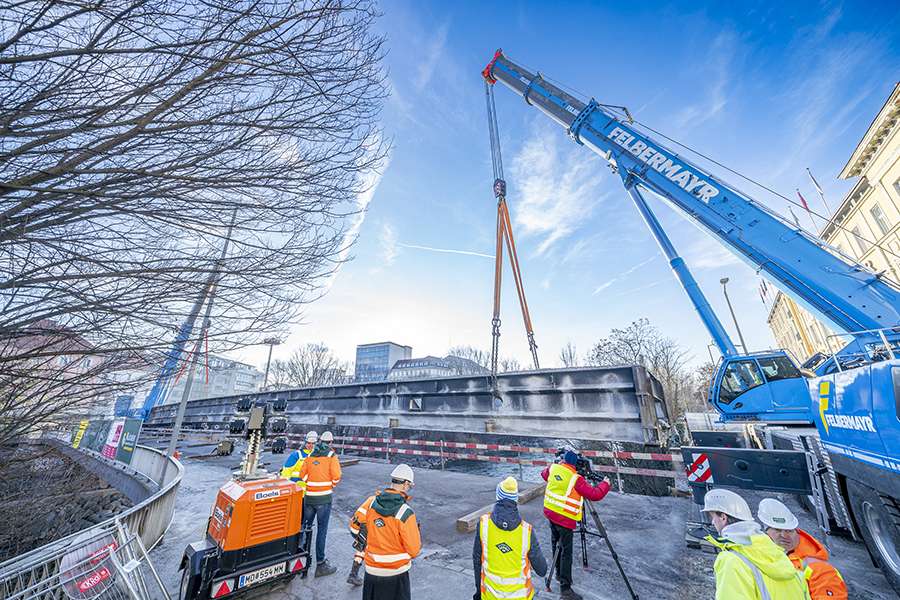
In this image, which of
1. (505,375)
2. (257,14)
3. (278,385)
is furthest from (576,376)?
(278,385)

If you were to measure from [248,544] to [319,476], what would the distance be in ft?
3.67

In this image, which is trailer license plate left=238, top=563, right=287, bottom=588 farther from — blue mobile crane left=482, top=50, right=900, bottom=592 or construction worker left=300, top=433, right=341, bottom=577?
blue mobile crane left=482, top=50, right=900, bottom=592

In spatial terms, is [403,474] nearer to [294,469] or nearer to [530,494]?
[294,469]

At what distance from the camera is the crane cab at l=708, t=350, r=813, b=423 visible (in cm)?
948

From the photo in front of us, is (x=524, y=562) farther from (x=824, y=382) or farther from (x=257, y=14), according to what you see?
(x=824, y=382)

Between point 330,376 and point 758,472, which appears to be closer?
point 758,472

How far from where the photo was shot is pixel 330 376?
2101 inches

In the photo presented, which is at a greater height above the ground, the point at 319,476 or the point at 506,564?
the point at 319,476

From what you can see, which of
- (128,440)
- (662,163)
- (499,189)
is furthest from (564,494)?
(128,440)

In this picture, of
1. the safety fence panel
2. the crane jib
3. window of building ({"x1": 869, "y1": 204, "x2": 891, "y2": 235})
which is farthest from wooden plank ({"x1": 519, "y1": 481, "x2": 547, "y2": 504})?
window of building ({"x1": 869, "y1": 204, "x2": 891, "y2": 235})

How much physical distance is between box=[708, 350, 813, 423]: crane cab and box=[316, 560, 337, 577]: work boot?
1141cm

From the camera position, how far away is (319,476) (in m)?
5.13

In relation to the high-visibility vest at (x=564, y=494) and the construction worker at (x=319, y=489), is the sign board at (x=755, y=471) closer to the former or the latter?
the high-visibility vest at (x=564, y=494)

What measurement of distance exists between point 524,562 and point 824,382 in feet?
18.8
